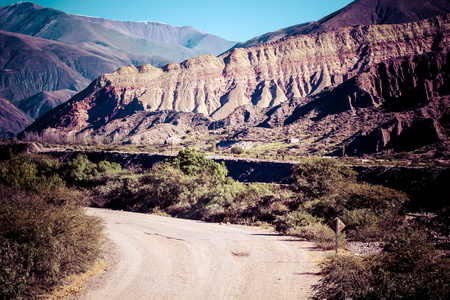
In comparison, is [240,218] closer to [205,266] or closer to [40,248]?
[205,266]

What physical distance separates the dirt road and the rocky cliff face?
16220 centimetres

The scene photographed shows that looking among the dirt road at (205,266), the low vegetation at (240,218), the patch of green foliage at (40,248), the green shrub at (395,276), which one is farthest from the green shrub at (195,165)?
the green shrub at (395,276)

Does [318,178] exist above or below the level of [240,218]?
above

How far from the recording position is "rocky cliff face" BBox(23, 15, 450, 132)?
17400 centimetres

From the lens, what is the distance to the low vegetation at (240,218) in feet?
28.1

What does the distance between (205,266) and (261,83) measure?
18862cm

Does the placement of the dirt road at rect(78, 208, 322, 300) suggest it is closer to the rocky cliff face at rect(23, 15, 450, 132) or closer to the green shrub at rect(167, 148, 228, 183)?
the green shrub at rect(167, 148, 228, 183)

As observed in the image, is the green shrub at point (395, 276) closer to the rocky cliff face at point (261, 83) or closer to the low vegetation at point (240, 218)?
the low vegetation at point (240, 218)

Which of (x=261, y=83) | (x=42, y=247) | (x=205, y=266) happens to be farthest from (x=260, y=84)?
(x=42, y=247)

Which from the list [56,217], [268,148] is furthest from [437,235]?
→ [268,148]

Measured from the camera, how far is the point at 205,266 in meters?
12.1

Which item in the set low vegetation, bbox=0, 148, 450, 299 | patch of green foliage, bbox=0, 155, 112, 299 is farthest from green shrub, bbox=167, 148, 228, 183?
patch of green foliage, bbox=0, 155, 112, 299

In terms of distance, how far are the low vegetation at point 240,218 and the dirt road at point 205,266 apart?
1.00m

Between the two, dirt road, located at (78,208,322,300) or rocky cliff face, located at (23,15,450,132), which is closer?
dirt road, located at (78,208,322,300)
